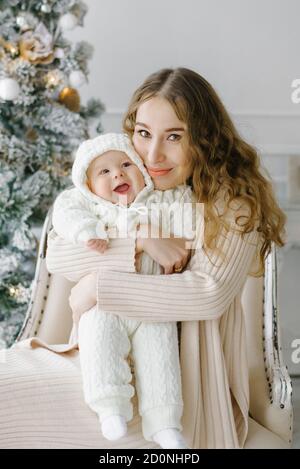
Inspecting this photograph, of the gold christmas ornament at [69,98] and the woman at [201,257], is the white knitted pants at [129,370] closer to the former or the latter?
the woman at [201,257]

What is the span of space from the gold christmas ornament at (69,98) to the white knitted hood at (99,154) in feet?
3.51

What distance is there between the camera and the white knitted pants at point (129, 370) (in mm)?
1518

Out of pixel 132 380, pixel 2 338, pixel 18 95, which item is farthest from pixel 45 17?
pixel 132 380

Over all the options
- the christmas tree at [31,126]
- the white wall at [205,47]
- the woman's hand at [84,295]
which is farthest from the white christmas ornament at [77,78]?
the woman's hand at [84,295]

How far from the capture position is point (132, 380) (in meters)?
1.67

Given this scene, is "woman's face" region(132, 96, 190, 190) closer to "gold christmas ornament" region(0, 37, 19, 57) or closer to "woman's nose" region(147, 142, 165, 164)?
"woman's nose" region(147, 142, 165, 164)

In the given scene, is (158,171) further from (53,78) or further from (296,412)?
(296,412)

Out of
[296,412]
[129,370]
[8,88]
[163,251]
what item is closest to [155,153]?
[163,251]

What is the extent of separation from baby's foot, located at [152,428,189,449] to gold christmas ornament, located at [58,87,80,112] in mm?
1654

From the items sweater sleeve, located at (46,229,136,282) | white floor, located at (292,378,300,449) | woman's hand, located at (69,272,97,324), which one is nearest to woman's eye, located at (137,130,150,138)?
sweater sleeve, located at (46,229,136,282)

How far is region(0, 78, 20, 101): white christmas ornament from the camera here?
265 centimetres

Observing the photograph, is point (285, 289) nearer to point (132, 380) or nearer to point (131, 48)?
point (131, 48)

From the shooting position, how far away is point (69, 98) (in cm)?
283

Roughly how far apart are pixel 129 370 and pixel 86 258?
1.04ft
